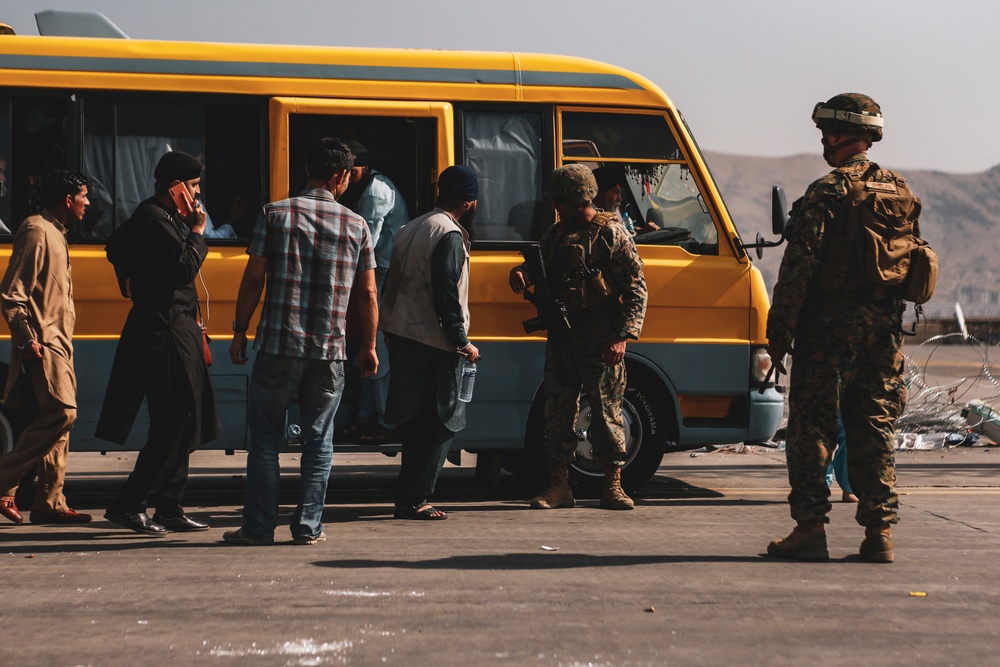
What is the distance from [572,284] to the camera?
7520 mm

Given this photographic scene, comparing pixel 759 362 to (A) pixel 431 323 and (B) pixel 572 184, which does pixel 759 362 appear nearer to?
(B) pixel 572 184

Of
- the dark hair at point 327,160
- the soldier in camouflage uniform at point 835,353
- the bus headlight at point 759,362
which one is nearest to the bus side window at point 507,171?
the bus headlight at point 759,362

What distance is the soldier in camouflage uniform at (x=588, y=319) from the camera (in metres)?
7.49

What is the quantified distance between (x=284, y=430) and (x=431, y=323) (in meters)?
1.15

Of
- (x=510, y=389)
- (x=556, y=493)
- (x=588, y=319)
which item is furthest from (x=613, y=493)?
(x=588, y=319)

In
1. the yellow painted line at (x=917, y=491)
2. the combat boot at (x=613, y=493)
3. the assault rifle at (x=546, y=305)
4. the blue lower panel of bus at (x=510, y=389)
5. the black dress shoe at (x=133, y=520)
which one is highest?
the assault rifle at (x=546, y=305)

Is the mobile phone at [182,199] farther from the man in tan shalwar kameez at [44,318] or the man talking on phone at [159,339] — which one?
the man in tan shalwar kameez at [44,318]

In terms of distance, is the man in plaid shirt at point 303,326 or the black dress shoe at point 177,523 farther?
the black dress shoe at point 177,523

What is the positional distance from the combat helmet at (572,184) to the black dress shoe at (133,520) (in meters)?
2.81

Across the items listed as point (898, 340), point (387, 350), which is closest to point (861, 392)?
point (898, 340)

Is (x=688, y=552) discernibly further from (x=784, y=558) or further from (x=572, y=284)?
(x=572, y=284)

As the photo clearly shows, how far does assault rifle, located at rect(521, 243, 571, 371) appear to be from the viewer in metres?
7.54

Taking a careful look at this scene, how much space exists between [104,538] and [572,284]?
2.84 meters

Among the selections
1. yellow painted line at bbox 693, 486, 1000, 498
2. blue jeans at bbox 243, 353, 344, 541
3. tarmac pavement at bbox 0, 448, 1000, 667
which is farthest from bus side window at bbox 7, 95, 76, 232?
yellow painted line at bbox 693, 486, 1000, 498
